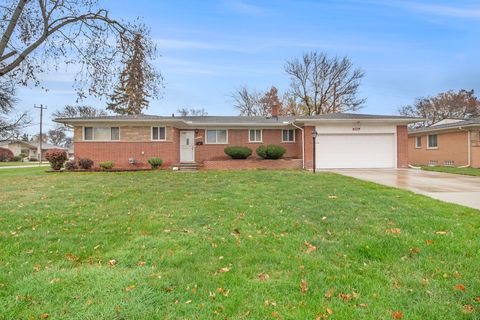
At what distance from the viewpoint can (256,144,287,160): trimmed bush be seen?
17.3m

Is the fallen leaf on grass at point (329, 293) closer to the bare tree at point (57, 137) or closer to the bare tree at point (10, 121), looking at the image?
the bare tree at point (10, 121)

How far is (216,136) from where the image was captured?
18.7 meters

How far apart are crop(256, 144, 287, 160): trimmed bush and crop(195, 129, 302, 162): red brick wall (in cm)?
130

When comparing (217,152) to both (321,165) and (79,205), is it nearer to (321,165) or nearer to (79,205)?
(321,165)

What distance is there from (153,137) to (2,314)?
14.9 meters

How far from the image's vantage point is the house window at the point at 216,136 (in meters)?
18.6

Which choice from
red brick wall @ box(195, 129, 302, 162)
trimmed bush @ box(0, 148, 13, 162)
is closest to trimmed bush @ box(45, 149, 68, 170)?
red brick wall @ box(195, 129, 302, 162)

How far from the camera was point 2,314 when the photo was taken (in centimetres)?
236

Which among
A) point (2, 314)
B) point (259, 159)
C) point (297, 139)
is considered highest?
point (297, 139)

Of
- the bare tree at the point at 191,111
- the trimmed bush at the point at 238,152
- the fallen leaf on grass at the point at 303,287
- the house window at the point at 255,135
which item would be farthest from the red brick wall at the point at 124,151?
the bare tree at the point at 191,111

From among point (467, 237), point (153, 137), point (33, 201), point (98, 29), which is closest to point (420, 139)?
point (153, 137)

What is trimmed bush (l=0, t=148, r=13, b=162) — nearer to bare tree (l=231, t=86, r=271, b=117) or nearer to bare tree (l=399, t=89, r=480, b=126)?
bare tree (l=231, t=86, r=271, b=117)

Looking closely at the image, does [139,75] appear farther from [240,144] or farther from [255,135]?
[255,135]

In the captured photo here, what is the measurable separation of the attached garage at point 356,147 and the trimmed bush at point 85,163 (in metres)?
12.8
